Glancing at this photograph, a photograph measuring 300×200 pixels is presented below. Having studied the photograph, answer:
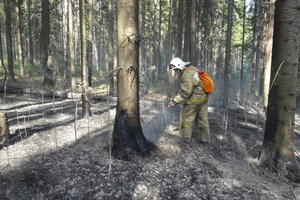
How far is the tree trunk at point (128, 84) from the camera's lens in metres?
4.52

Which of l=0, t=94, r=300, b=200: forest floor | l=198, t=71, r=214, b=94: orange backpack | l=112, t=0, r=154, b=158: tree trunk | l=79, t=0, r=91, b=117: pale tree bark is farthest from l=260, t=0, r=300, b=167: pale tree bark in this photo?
l=79, t=0, r=91, b=117: pale tree bark

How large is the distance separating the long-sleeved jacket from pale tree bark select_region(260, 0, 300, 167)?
150 cm

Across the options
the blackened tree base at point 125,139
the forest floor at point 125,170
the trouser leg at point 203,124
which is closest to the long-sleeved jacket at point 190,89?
the trouser leg at point 203,124

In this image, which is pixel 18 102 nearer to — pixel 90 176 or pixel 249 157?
pixel 90 176

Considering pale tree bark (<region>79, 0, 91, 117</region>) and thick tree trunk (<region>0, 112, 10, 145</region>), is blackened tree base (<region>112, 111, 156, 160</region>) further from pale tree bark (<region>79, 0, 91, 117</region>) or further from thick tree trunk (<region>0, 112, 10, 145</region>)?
pale tree bark (<region>79, 0, 91, 117</region>)

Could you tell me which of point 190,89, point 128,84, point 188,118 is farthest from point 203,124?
point 128,84

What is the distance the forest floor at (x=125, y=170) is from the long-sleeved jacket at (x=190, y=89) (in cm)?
97

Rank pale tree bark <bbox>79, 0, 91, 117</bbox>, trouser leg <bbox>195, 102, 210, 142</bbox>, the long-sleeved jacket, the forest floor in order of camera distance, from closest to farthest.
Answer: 1. the forest floor
2. the long-sleeved jacket
3. trouser leg <bbox>195, 102, 210, 142</bbox>
4. pale tree bark <bbox>79, 0, 91, 117</bbox>

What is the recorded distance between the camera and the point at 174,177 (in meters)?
4.29

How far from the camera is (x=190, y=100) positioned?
19.0 feet

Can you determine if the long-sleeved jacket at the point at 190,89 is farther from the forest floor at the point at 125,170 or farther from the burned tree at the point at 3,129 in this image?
the burned tree at the point at 3,129

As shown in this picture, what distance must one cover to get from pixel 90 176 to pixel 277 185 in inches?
128

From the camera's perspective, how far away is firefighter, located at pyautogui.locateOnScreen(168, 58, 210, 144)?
5691mm

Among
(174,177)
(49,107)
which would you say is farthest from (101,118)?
(174,177)
